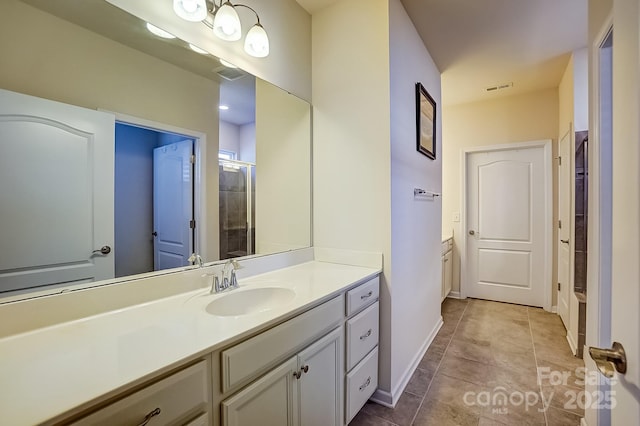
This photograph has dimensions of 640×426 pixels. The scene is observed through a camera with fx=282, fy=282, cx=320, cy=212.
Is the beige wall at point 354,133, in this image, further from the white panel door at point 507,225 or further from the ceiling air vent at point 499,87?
the white panel door at point 507,225

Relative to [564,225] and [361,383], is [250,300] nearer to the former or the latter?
[361,383]

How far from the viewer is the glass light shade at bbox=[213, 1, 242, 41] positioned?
4.46 ft

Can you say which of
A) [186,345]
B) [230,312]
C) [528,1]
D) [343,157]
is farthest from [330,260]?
[528,1]

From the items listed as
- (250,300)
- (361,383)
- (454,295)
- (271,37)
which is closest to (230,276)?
(250,300)

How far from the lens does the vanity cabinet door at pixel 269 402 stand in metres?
0.90

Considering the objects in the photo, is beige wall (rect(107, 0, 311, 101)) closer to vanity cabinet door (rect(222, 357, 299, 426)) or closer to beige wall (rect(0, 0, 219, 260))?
beige wall (rect(0, 0, 219, 260))

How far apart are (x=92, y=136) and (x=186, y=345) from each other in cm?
88

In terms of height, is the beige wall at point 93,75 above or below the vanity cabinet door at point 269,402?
above

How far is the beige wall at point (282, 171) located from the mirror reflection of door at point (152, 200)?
51 cm

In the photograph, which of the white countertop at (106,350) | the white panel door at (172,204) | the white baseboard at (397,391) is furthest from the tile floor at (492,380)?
the white panel door at (172,204)

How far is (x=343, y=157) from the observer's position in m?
1.94

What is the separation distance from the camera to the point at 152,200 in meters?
1.28

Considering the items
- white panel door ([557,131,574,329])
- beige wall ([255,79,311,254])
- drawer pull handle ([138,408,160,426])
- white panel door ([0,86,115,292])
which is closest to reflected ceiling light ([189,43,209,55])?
beige wall ([255,79,311,254])

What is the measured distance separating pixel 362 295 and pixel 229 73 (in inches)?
56.8
